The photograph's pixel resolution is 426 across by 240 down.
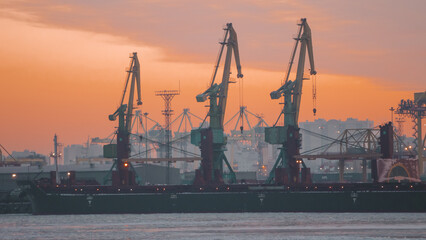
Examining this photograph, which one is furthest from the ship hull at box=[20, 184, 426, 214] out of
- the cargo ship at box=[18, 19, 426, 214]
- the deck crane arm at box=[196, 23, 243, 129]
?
the deck crane arm at box=[196, 23, 243, 129]

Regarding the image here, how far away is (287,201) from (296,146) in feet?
24.7

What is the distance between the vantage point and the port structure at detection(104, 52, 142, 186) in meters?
97.2

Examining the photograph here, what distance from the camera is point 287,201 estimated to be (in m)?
87.4

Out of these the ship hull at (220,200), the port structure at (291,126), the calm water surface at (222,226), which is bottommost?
the calm water surface at (222,226)

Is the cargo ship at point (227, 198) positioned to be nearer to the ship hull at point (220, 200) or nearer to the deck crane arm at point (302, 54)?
the ship hull at point (220, 200)

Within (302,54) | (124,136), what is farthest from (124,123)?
(302,54)

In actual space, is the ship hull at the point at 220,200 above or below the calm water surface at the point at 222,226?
above

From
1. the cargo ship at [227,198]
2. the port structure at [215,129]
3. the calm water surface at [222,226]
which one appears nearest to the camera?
the calm water surface at [222,226]

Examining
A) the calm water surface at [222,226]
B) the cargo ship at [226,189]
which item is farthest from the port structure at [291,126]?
the calm water surface at [222,226]

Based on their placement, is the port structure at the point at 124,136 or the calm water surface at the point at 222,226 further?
the port structure at the point at 124,136

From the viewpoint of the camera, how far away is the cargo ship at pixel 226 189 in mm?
85688

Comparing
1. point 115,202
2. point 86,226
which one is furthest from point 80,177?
point 86,226

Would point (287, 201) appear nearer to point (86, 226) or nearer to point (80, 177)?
point (86, 226)

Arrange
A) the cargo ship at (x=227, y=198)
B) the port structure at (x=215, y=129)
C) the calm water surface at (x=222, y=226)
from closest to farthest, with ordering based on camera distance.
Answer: the calm water surface at (x=222, y=226)
the cargo ship at (x=227, y=198)
the port structure at (x=215, y=129)
